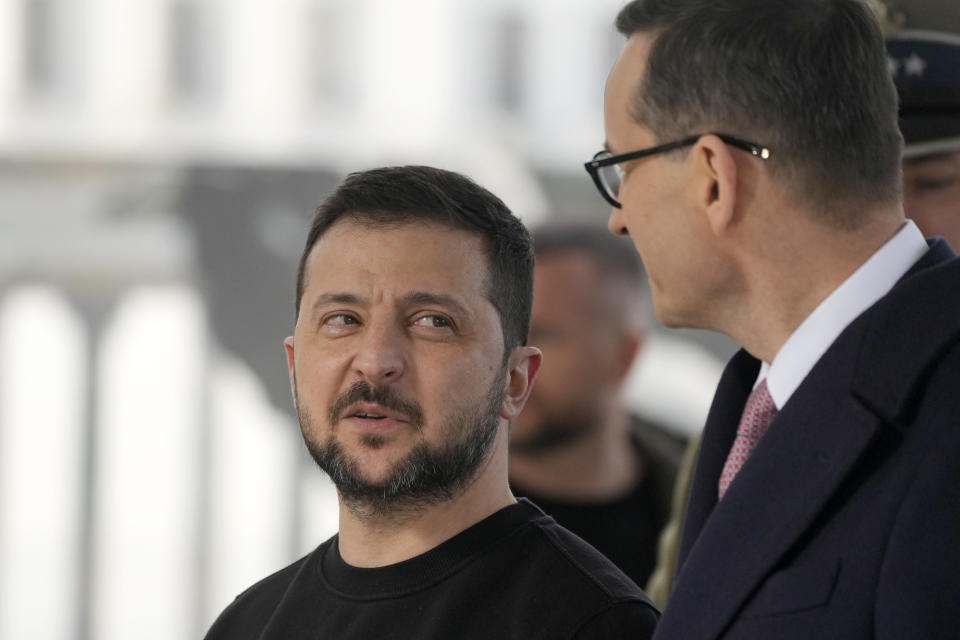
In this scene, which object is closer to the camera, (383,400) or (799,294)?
(799,294)

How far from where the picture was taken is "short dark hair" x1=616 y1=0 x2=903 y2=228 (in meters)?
1.42

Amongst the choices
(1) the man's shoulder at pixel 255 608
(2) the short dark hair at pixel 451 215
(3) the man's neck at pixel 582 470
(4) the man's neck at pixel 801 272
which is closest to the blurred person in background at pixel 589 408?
(3) the man's neck at pixel 582 470

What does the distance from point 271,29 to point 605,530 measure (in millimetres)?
3901

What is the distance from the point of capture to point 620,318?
387 centimetres

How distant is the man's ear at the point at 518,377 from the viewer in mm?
1703

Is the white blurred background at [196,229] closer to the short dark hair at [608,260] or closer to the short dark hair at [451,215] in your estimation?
the short dark hair at [608,260]

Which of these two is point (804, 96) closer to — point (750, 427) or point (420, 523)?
point (750, 427)

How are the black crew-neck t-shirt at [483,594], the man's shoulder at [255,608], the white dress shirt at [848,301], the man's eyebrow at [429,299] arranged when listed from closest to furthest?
the white dress shirt at [848,301], the black crew-neck t-shirt at [483,594], the man's eyebrow at [429,299], the man's shoulder at [255,608]

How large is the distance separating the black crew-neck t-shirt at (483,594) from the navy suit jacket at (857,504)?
0.16 metres

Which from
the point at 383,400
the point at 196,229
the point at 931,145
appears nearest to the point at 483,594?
the point at 383,400

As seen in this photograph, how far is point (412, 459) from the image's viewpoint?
5.23 feet

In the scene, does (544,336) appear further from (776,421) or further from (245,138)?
(245,138)

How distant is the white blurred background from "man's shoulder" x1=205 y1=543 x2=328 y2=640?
393cm

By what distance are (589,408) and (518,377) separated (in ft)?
6.81
